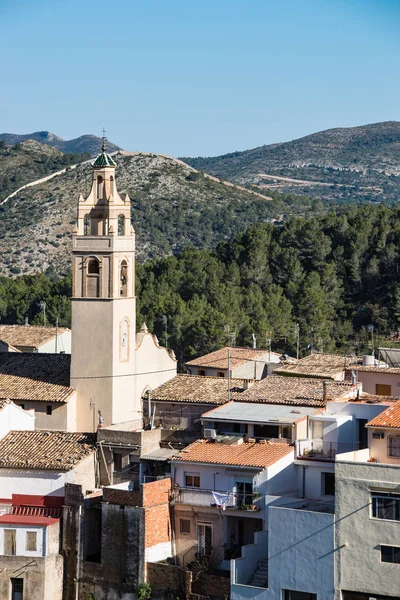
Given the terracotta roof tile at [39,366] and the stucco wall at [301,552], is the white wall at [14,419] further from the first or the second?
the stucco wall at [301,552]

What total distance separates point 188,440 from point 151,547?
488 centimetres

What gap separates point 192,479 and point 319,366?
39.4ft

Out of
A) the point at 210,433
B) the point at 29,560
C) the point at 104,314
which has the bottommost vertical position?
the point at 29,560

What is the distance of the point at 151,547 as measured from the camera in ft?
110

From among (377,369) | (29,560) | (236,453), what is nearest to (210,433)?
(236,453)

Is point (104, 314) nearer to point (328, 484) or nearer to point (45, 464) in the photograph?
point (45, 464)

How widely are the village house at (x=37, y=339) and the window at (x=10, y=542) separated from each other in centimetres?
2155

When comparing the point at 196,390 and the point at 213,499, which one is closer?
the point at 213,499

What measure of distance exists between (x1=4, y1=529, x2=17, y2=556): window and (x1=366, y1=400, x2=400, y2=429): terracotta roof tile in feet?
27.8

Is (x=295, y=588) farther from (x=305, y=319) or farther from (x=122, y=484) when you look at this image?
(x=305, y=319)

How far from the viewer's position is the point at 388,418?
32938 mm

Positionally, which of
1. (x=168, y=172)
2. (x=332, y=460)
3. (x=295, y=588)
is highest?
(x=168, y=172)

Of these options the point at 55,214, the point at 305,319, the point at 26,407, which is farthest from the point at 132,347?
the point at 55,214

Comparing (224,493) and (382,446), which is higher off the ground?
(382,446)
